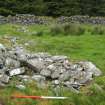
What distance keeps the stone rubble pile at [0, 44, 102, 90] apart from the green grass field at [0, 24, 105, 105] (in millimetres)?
282

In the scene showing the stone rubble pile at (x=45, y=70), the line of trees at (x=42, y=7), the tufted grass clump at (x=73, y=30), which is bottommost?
the line of trees at (x=42, y=7)

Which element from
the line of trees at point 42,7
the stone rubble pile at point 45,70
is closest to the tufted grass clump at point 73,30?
the stone rubble pile at point 45,70

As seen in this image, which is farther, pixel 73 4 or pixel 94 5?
pixel 94 5

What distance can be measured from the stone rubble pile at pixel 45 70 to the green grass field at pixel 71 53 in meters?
0.28

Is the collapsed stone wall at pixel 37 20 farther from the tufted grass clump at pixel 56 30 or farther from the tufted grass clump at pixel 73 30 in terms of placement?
the tufted grass clump at pixel 73 30

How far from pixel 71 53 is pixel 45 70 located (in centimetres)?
357

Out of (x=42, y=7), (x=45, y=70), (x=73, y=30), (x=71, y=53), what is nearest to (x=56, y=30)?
(x=73, y=30)

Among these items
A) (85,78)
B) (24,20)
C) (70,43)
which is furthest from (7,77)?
(24,20)

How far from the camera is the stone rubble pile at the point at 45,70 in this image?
11867 millimetres

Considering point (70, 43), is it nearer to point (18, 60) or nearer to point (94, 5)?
point (18, 60)

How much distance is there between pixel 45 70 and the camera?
12.3 meters

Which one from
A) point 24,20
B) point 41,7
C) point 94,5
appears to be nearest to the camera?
point 24,20

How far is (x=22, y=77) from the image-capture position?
12.1 meters

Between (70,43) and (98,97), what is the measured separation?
273 inches
